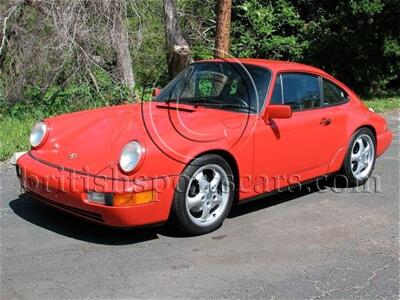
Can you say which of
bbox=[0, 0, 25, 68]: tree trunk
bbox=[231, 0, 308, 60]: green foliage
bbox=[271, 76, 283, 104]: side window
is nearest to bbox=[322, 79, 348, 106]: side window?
bbox=[271, 76, 283, 104]: side window

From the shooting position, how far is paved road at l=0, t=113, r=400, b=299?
11.9ft

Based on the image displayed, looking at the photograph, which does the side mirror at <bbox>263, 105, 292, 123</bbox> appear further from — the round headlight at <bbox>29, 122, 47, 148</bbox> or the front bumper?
the round headlight at <bbox>29, 122, 47, 148</bbox>

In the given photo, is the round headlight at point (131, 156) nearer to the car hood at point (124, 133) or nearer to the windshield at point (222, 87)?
the car hood at point (124, 133)

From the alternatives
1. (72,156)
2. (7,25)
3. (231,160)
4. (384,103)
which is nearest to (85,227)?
(72,156)

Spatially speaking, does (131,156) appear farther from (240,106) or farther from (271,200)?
(271,200)

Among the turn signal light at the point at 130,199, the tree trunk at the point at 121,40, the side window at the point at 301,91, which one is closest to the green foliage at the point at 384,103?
the tree trunk at the point at 121,40

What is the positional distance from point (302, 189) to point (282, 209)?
2.59 ft

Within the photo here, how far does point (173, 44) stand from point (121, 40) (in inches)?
62.6

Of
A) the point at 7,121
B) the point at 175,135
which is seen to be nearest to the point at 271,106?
the point at 175,135

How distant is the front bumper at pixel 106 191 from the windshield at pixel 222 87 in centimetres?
122

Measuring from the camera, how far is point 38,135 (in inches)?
201

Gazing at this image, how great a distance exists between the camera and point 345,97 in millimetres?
6055

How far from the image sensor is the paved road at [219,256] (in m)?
3.62

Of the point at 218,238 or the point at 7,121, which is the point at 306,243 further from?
the point at 7,121
